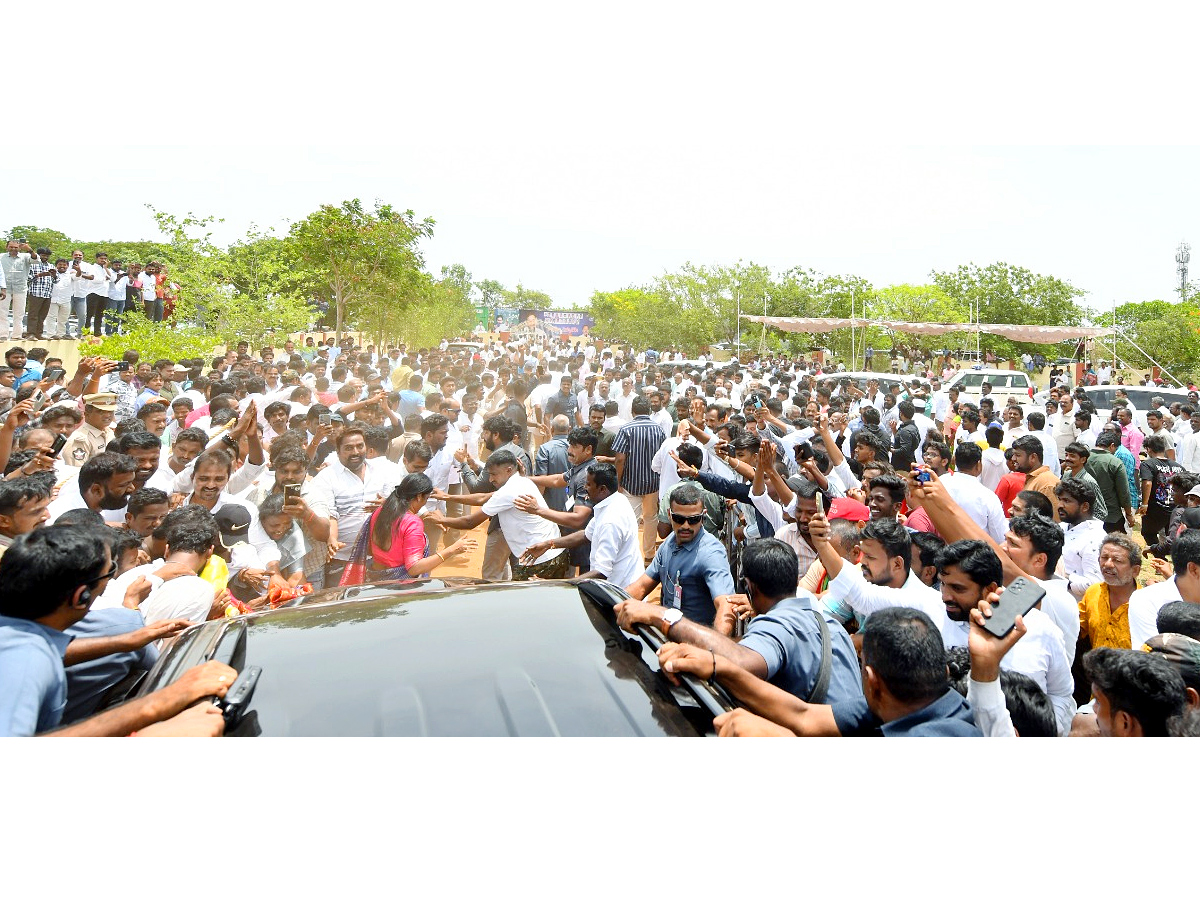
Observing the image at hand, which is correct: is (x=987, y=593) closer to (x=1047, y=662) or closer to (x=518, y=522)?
(x=1047, y=662)

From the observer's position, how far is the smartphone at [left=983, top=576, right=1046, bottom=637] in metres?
2.36

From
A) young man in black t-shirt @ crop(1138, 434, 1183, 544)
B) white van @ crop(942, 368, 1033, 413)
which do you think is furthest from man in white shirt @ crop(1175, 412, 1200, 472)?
white van @ crop(942, 368, 1033, 413)

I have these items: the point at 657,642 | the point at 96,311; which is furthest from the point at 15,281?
the point at 657,642

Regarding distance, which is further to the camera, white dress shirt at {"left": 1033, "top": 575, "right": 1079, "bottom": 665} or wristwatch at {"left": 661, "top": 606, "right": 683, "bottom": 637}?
white dress shirt at {"left": 1033, "top": 575, "right": 1079, "bottom": 665}

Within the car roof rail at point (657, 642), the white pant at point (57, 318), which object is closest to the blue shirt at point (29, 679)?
the car roof rail at point (657, 642)

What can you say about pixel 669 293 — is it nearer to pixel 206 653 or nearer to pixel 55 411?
pixel 55 411

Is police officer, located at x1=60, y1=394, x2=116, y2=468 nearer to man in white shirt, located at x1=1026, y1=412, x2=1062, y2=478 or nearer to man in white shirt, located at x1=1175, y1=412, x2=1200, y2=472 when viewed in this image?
man in white shirt, located at x1=1026, y1=412, x2=1062, y2=478

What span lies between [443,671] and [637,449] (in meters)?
5.49

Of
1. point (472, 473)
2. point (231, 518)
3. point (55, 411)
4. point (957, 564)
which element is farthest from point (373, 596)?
point (472, 473)

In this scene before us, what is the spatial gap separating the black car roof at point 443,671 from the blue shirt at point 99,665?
30 centimetres

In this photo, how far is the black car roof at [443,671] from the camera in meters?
2.26

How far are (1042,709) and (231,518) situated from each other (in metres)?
3.88

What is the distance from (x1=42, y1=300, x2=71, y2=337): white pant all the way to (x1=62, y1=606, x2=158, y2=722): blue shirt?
40.1 feet

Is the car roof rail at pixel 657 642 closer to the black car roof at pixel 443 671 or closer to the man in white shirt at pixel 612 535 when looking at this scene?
the black car roof at pixel 443 671
